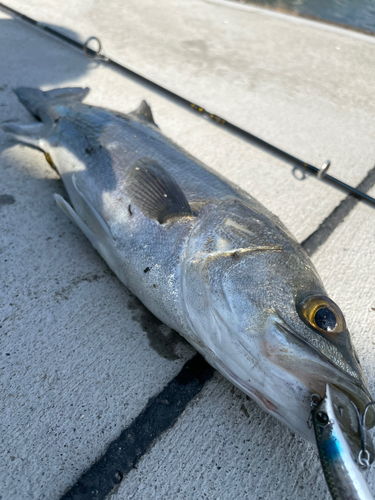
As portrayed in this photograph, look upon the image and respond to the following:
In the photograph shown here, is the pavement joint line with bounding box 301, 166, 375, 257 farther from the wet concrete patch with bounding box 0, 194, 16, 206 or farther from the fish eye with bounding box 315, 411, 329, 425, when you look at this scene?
the wet concrete patch with bounding box 0, 194, 16, 206

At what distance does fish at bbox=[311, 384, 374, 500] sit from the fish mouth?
0.03 meters

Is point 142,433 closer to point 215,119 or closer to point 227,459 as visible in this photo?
point 227,459

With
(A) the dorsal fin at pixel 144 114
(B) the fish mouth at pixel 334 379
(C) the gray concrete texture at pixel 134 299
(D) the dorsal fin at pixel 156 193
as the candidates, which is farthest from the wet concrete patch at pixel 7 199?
(B) the fish mouth at pixel 334 379

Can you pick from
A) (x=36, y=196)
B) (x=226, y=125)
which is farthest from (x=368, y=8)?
(x=36, y=196)

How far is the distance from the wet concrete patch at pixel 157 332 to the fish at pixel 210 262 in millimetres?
99

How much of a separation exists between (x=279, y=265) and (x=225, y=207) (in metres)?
0.40

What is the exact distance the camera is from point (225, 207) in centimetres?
161

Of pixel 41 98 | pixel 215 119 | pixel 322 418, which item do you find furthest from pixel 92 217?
pixel 215 119

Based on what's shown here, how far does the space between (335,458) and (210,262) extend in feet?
2.40

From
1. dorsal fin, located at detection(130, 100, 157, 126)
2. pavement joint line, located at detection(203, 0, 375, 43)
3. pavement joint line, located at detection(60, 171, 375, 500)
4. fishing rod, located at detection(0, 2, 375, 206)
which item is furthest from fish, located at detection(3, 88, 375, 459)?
pavement joint line, located at detection(203, 0, 375, 43)

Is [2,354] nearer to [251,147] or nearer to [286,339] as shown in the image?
[286,339]

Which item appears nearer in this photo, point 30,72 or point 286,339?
point 286,339

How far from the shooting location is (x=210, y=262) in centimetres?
139

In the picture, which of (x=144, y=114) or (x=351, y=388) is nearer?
(x=351, y=388)
